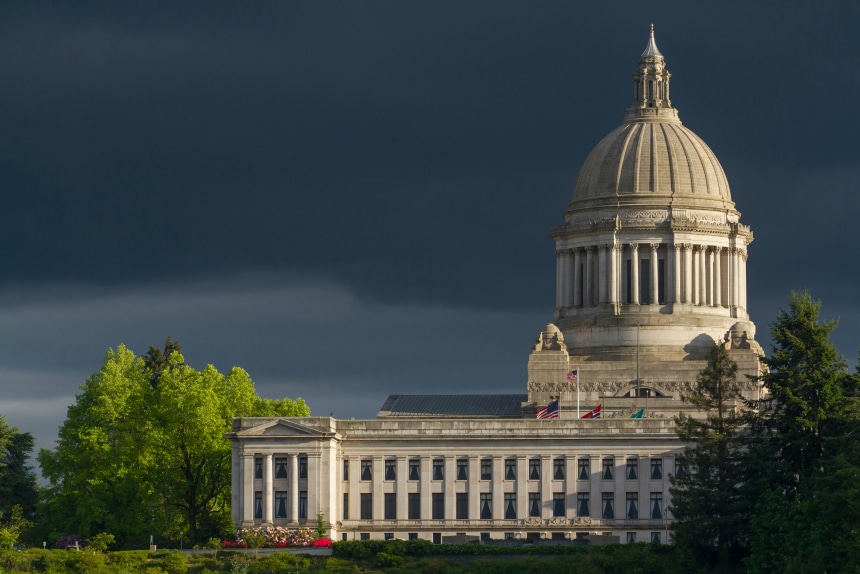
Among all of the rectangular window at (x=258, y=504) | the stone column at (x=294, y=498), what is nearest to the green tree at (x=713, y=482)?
the stone column at (x=294, y=498)

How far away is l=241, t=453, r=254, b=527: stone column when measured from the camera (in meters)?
198

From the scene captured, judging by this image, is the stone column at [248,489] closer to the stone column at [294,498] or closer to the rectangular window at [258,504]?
the rectangular window at [258,504]

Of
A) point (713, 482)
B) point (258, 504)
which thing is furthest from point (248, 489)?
point (713, 482)

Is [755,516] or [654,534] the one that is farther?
[654,534]

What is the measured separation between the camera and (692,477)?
181 metres

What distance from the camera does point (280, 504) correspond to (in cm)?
19925

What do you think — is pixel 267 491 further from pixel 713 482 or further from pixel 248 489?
pixel 713 482

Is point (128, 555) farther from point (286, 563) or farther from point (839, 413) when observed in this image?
point (839, 413)

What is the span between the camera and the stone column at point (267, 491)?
197875mm

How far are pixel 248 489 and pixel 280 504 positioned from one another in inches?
107

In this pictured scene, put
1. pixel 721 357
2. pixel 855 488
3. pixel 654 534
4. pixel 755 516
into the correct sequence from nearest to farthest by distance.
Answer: pixel 855 488
pixel 755 516
pixel 721 357
pixel 654 534

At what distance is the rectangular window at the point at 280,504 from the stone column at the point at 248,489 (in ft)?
6.28

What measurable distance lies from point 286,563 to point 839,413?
40224 millimetres

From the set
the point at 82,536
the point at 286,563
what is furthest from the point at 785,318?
the point at 82,536
